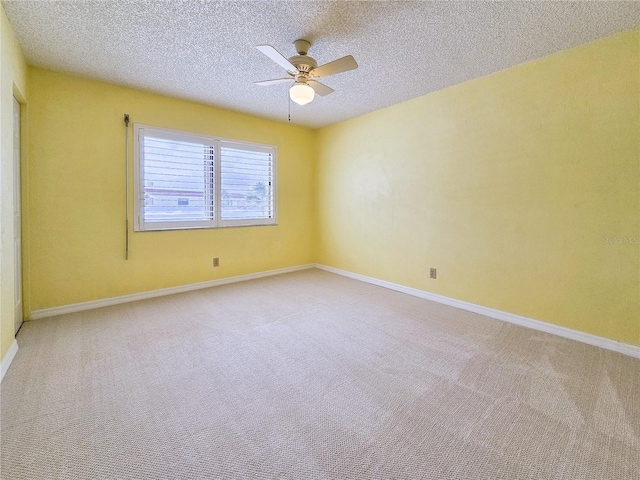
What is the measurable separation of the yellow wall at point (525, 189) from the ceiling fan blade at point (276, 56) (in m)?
2.06

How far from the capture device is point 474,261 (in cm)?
334

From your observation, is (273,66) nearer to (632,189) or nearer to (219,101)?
(219,101)

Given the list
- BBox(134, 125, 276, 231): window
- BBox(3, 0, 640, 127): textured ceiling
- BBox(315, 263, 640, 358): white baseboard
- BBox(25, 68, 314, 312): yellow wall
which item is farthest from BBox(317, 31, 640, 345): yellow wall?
BBox(25, 68, 314, 312): yellow wall

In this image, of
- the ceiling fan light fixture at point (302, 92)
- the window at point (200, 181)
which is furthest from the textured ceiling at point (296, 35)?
the window at point (200, 181)

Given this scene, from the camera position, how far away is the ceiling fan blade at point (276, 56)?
202cm

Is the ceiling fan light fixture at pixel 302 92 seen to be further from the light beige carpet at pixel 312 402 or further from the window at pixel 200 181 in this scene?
the window at pixel 200 181

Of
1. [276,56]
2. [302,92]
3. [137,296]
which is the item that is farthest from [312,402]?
[137,296]

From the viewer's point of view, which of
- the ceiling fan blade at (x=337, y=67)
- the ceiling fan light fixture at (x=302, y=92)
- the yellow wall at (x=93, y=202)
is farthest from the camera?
the yellow wall at (x=93, y=202)

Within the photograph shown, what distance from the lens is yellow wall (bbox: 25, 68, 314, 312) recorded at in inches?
119

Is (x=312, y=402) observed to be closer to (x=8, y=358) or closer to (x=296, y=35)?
(x=8, y=358)

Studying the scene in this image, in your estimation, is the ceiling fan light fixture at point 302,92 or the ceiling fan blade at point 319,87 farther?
the ceiling fan blade at point 319,87

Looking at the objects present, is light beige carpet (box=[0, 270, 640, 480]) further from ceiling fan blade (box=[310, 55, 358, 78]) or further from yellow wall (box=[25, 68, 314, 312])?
ceiling fan blade (box=[310, 55, 358, 78])

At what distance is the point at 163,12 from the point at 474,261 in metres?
3.65

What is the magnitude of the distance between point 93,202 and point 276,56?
8.85 ft
